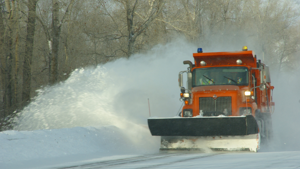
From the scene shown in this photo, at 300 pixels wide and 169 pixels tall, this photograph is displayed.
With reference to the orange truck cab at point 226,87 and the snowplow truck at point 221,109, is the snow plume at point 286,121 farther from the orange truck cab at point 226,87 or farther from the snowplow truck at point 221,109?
the orange truck cab at point 226,87

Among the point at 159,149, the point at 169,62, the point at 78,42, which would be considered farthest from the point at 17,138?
the point at 78,42

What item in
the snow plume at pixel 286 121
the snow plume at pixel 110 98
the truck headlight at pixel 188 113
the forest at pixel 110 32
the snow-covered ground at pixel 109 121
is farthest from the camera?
the forest at pixel 110 32

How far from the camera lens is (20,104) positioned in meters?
20.5

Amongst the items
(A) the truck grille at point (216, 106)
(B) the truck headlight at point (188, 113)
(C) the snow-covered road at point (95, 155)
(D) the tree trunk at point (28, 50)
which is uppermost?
(D) the tree trunk at point (28, 50)

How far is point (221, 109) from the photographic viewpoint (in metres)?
9.52

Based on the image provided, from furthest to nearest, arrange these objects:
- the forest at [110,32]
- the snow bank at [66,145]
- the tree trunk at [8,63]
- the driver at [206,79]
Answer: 1. the forest at [110,32]
2. the tree trunk at [8,63]
3. the driver at [206,79]
4. the snow bank at [66,145]

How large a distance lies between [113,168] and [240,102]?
185 inches

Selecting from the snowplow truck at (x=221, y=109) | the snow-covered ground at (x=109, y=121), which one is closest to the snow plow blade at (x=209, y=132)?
the snowplow truck at (x=221, y=109)

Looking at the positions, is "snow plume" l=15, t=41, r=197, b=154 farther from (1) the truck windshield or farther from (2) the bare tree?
(2) the bare tree

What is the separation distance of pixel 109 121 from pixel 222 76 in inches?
159

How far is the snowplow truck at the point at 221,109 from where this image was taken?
8.62m

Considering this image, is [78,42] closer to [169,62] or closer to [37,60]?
[37,60]

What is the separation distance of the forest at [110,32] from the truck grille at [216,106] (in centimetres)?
1065

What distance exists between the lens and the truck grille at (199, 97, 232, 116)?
9.50 m
